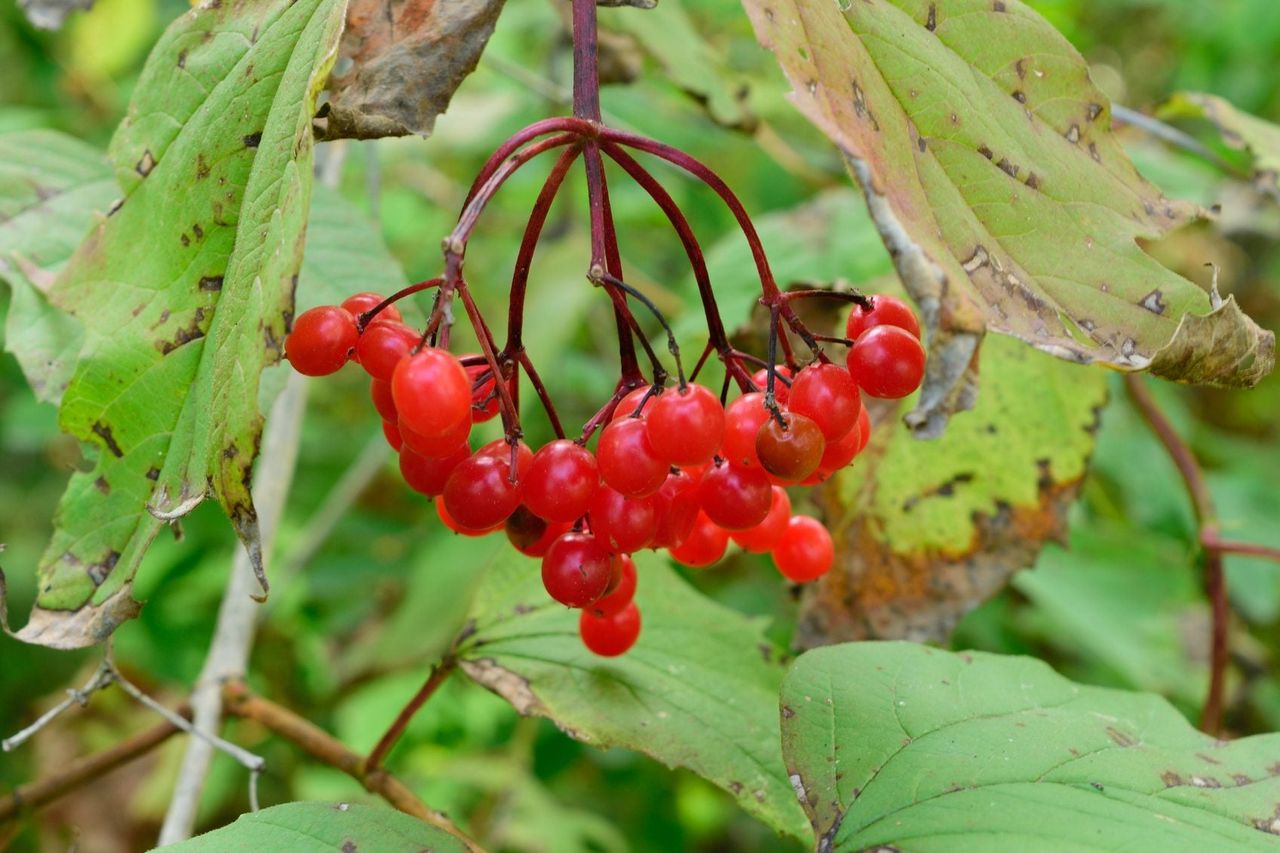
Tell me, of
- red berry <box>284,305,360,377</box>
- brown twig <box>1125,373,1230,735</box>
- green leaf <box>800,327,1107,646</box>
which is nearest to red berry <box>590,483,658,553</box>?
red berry <box>284,305,360,377</box>

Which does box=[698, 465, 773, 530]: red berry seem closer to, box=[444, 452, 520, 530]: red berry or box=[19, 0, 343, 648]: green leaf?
box=[444, 452, 520, 530]: red berry

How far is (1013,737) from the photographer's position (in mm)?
1140

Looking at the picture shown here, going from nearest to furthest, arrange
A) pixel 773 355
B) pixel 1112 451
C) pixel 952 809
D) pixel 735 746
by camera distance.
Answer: pixel 773 355 → pixel 952 809 → pixel 735 746 → pixel 1112 451

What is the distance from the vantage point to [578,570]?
1031 millimetres

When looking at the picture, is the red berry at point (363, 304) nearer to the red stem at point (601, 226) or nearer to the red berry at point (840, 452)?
the red stem at point (601, 226)

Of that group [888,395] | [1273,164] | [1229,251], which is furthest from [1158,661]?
[1229,251]

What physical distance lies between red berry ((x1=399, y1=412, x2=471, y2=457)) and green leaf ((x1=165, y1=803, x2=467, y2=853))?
36cm

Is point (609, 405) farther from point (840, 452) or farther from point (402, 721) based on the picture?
point (402, 721)

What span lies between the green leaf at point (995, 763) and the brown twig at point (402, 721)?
0.49m

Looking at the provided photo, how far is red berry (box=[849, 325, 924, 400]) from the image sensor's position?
3.11ft

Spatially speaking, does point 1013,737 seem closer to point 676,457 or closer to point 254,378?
point 676,457

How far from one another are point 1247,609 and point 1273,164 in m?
1.96

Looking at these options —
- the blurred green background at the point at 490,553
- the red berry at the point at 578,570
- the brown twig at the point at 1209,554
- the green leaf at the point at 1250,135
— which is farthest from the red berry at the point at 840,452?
the blurred green background at the point at 490,553

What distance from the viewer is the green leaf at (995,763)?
102 cm
